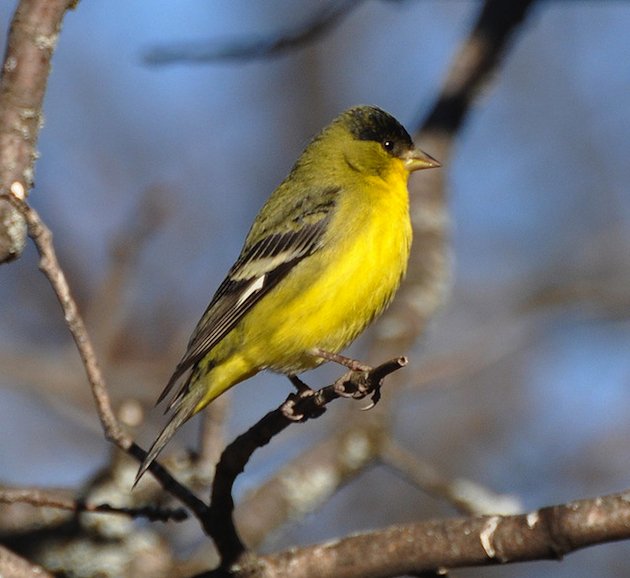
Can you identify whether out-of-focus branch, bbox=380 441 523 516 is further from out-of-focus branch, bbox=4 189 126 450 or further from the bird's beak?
out-of-focus branch, bbox=4 189 126 450

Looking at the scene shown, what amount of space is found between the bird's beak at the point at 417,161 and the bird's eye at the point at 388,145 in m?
0.08

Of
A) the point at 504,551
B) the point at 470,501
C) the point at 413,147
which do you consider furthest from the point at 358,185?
the point at 504,551

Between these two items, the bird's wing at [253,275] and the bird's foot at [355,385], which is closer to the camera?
the bird's foot at [355,385]

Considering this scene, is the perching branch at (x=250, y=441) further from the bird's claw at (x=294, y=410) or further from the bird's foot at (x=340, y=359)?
the bird's foot at (x=340, y=359)

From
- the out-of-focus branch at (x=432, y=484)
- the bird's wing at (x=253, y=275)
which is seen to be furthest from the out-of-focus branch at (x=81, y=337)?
the out-of-focus branch at (x=432, y=484)

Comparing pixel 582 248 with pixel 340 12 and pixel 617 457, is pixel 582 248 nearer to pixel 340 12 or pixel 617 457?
pixel 617 457

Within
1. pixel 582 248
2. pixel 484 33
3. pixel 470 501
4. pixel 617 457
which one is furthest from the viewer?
pixel 582 248

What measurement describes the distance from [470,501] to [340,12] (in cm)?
280

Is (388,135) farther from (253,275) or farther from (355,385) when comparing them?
(355,385)

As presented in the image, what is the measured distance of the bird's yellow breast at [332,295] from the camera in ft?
15.8

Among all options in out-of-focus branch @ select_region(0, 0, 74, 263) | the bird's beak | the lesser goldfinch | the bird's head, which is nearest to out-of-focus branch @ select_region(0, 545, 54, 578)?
the lesser goldfinch

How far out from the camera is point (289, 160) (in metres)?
9.74

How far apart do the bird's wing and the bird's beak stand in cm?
68

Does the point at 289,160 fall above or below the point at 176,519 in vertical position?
above
